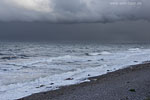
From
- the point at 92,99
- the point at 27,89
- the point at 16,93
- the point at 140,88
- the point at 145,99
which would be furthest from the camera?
the point at 27,89

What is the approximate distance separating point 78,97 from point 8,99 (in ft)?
13.6

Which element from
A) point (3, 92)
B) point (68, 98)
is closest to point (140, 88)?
point (68, 98)

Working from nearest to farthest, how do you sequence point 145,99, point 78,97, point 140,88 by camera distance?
point 145,99
point 78,97
point 140,88

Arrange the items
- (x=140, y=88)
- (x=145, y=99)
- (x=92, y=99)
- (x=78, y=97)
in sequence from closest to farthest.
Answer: (x=145, y=99)
(x=92, y=99)
(x=78, y=97)
(x=140, y=88)

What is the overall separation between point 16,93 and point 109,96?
20.0ft

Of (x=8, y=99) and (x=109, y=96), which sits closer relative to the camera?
(x=109, y=96)

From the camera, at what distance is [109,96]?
31.7 ft

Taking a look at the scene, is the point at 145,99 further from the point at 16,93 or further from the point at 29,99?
the point at 16,93

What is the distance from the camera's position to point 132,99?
8.79 meters

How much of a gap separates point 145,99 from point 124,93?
1.57 m

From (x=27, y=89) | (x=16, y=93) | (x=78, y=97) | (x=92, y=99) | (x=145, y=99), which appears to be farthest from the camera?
(x=27, y=89)

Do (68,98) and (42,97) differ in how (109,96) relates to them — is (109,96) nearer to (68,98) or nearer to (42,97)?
(68,98)

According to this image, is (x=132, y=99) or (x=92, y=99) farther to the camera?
(x=92, y=99)

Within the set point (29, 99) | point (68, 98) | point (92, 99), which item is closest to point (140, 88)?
point (92, 99)
